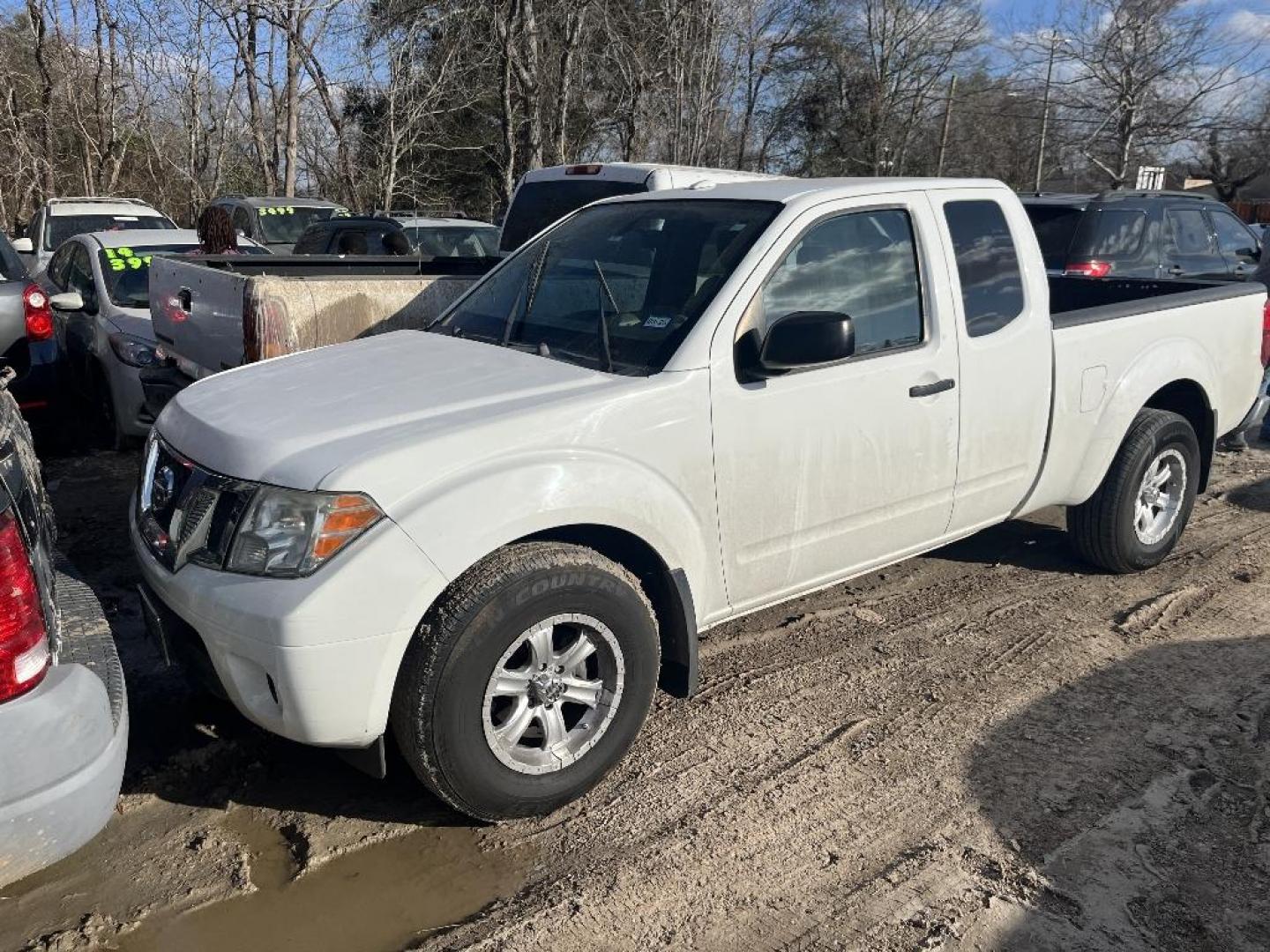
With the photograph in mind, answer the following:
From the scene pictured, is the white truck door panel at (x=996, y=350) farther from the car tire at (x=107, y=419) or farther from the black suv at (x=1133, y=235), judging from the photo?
the car tire at (x=107, y=419)

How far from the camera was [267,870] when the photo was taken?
305 centimetres

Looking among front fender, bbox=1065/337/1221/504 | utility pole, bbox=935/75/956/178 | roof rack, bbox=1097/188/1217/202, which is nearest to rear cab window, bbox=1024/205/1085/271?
roof rack, bbox=1097/188/1217/202

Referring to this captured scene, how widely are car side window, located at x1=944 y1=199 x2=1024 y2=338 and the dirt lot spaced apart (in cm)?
141

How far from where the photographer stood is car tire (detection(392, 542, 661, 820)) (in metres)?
2.93

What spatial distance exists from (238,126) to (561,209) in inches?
823

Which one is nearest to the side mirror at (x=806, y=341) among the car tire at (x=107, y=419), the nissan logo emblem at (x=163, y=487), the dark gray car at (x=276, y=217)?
the nissan logo emblem at (x=163, y=487)

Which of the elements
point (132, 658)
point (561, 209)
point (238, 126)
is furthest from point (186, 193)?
point (132, 658)

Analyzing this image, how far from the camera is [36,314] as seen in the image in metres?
6.91

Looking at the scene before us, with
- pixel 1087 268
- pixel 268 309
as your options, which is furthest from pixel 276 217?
pixel 268 309

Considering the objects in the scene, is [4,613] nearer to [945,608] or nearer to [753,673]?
[753,673]

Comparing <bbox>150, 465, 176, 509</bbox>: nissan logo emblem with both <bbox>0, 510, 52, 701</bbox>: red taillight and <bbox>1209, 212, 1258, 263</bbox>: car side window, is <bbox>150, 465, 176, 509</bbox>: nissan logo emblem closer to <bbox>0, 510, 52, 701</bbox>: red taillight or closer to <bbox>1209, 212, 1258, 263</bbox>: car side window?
<bbox>0, 510, 52, 701</bbox>: red taillight

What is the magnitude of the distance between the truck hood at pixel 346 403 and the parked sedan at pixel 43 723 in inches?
24.7

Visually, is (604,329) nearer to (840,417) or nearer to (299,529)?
(840,417)

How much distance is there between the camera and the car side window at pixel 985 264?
427cm
